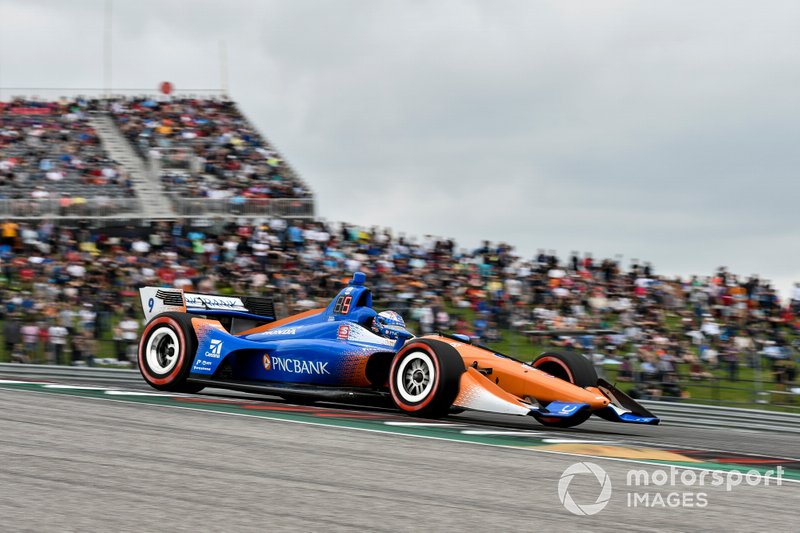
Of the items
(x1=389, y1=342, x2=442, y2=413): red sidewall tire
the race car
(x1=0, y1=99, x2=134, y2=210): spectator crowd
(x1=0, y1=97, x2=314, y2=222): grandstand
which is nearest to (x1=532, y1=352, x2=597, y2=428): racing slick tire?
the race car

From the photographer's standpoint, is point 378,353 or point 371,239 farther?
point 371,239

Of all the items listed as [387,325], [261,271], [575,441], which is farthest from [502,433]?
[261,271]

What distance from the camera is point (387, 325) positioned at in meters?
10.8

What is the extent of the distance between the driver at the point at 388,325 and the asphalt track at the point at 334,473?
40.1 inches

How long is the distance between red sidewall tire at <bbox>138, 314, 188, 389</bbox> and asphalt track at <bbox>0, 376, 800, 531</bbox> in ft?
4.95

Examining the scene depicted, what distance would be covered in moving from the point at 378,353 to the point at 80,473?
438cm

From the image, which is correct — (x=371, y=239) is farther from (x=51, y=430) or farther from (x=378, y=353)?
(x=51, y=430)

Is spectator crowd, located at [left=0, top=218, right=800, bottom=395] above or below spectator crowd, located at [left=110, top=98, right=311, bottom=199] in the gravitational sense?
below

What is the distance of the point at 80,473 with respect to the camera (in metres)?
6.31

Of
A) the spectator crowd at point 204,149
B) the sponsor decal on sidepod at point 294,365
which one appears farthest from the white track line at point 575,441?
the spectator crowd at point 204,149

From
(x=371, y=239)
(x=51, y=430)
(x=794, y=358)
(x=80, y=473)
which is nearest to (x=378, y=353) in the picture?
(x=51, y=430)

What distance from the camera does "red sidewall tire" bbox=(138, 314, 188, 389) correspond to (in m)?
11.4

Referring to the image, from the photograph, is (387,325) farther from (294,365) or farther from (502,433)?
(502,433)

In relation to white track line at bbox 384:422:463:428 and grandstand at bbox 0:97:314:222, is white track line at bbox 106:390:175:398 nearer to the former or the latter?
white track line at bbox 384:422:463:428
